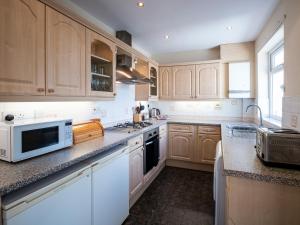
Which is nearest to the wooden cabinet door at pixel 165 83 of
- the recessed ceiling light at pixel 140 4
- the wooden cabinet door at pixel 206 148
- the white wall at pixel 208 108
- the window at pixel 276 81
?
the white wall at pixel 208 108

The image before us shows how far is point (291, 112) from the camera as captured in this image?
179 centimetres

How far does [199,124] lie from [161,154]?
2.92 feet

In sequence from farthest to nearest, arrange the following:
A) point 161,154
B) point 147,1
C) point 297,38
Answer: point 161,154, point 147,1, point 297,38

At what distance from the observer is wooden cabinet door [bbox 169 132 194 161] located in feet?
11.6

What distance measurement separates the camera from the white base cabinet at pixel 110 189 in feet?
5.02

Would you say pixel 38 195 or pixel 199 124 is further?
pixel 199 124

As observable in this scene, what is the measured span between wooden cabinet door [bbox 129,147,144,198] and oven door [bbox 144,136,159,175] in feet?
0.50

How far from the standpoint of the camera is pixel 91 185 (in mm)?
1470

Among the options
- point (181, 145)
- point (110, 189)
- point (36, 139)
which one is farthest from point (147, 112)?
point (36, 139)

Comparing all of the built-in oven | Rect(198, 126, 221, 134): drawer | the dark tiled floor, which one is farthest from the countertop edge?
Rect(198, 126, 221, 134): drawer

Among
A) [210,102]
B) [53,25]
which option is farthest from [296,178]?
[210,102]

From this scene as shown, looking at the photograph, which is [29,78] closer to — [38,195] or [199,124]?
[38,195]

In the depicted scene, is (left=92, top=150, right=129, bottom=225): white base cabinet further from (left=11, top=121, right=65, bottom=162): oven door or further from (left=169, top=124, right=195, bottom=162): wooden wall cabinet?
(left=169, top=124, right=195, bottom=162): wooden wall cabinet

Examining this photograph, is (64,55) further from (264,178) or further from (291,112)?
(291,112)
